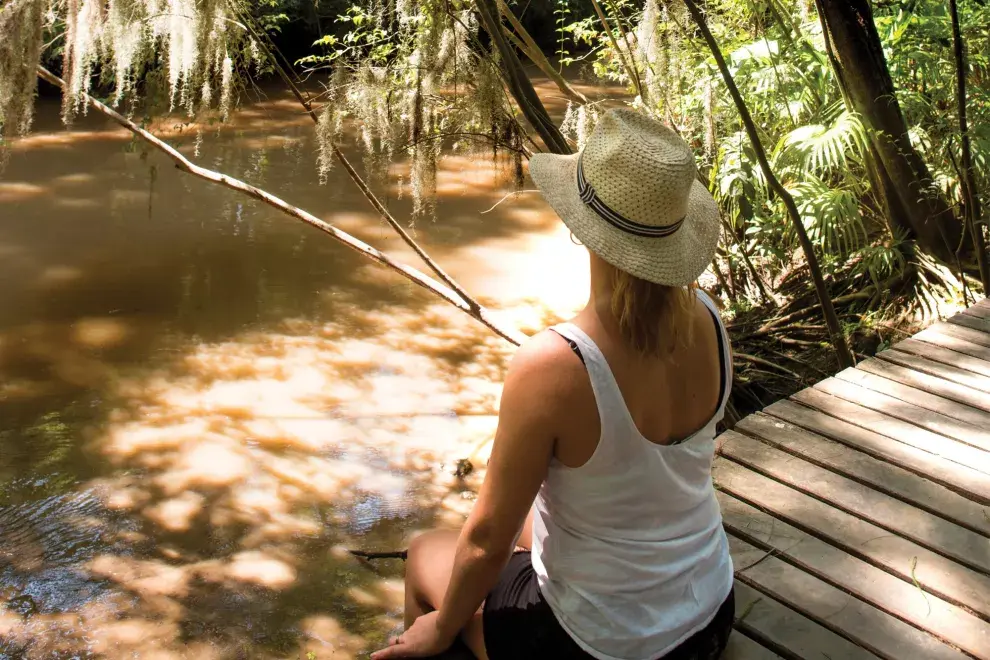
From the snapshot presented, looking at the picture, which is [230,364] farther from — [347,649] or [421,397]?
[347,649]

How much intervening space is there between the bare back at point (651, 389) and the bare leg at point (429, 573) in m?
0.39

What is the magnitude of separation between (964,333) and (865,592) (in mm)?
1782

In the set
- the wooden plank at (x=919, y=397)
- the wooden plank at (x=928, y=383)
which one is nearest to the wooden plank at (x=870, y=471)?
the wooden plank at (x=919, y=397)

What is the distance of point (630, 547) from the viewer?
4.70 ft

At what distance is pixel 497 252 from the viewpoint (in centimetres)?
699

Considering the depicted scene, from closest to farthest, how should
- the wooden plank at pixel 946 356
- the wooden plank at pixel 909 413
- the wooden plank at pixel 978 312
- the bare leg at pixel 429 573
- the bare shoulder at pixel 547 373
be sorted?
1. the bare shoulder at pixel 547 373
2. the bare leg at pixel 429 573
3. the wooden plank at pixel 909 413
4. the wooden plank at pixel 946 356
5. the wooden plank at pixel 978 312

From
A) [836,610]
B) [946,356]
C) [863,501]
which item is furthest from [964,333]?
[836,610]

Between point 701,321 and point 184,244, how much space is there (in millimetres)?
5730

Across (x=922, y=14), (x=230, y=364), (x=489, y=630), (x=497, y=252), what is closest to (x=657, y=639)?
(x=489, y=630)

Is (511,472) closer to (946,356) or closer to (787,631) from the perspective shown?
(787,631)

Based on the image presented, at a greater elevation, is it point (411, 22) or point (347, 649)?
point (411, 22)

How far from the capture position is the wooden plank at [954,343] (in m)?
3.15

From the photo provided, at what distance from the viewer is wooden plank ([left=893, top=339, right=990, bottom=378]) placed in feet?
9.94

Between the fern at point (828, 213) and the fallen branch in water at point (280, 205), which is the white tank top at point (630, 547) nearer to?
the fallen branch in water at point (280, 205)
